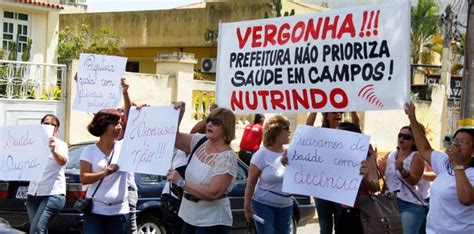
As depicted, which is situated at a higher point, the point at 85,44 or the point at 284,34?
the point at 85,44

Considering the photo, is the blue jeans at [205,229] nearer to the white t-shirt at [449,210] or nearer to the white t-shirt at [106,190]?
the white t-shirt at [106,190]

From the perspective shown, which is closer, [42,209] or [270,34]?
[270,34]

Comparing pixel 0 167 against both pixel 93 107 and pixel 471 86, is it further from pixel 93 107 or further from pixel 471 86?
pixel 471 86

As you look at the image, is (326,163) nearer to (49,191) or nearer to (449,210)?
(449,210)

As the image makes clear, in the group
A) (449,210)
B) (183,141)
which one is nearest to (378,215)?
(449,210)

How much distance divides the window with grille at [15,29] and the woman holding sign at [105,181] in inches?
654

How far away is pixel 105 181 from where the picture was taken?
7.07 m

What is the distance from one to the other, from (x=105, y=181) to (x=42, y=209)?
1415mm

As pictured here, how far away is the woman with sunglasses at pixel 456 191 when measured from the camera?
5.89 m

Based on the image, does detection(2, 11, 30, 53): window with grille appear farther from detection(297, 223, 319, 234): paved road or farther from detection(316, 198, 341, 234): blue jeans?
detection(316, 198, 341, 234): blue jeans

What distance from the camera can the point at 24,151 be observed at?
26.3 feet

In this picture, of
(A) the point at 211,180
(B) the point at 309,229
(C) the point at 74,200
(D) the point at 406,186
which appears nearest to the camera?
(A) the point at 211,180

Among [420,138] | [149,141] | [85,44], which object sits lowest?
[149,141]

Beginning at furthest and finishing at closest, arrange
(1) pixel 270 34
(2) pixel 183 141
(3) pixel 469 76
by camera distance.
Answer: (3) pixel 469 76, (1) pixel 270 34, (2) pixel 183 141
